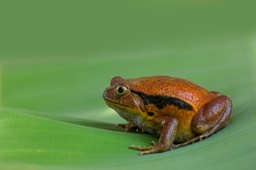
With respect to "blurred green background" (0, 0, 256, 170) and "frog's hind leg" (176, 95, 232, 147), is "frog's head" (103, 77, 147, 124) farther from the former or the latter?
"frog's hind leg" (176, 95, 232, 147)

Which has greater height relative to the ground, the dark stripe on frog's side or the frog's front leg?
the dark stripe on frog's side

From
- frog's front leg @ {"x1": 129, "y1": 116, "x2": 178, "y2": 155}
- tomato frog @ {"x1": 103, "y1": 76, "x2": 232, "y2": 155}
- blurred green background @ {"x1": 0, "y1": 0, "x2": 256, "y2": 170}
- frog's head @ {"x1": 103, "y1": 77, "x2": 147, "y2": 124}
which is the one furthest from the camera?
blurred green background @ {"x1": 0, "y1": 0, "x2": 256, "y2": 170}

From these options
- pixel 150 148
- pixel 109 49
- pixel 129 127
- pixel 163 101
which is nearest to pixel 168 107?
pixel 163 101

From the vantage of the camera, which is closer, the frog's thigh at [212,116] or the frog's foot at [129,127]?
the frog's thigh at [212,116]

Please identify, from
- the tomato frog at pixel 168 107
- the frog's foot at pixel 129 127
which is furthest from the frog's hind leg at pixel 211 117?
the frog's foot at pixel 129 127

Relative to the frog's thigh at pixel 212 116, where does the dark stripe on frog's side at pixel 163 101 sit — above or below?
above

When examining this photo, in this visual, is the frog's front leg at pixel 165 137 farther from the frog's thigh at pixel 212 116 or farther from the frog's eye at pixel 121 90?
the frog's eye at pixel 121 90

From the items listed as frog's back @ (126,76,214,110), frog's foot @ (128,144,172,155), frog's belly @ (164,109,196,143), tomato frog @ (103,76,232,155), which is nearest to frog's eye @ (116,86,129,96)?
tomato frog @ (103,76,232,155)

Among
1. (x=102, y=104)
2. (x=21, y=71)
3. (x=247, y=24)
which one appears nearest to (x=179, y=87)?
(x=102, y=104)
